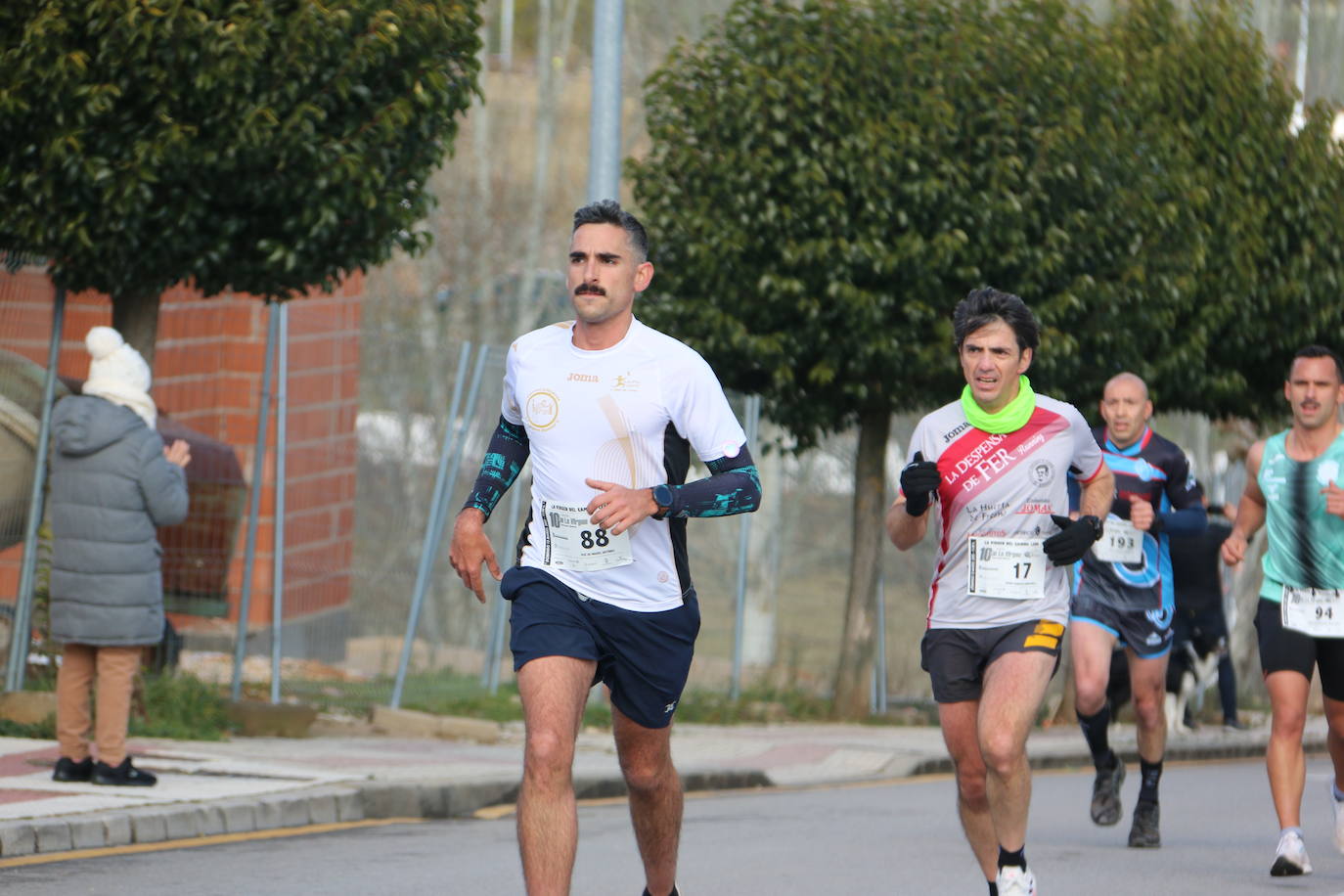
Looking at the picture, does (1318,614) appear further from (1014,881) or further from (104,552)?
(104,552)

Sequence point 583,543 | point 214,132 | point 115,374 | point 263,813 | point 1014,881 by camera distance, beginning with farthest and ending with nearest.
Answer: point 214,132 → point 115,374 → point 263,813 → point 1014,881 → point 583,543

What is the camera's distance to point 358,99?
40.0ft

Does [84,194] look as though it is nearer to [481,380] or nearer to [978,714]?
[481,380]

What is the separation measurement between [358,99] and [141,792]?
4.32 metres

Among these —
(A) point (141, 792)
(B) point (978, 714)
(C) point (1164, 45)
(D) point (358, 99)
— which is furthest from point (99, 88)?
(C) point (1164, 45)

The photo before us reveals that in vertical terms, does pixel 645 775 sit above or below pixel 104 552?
below

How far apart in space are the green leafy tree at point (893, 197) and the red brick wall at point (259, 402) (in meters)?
3.32

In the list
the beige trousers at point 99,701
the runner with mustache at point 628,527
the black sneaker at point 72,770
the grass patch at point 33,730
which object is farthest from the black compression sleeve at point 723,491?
the grass patch at point 33,730

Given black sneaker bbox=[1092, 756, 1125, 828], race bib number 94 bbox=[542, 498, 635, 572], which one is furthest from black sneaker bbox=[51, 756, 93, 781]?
black sneaker bbox=[1092, 756, 1125, 828]

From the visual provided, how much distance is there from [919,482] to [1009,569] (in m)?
0.47

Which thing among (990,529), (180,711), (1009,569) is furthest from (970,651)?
(180,711)

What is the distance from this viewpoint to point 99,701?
9820mm

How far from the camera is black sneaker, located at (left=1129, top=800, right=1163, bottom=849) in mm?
9977

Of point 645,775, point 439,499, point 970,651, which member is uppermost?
point 439,499
